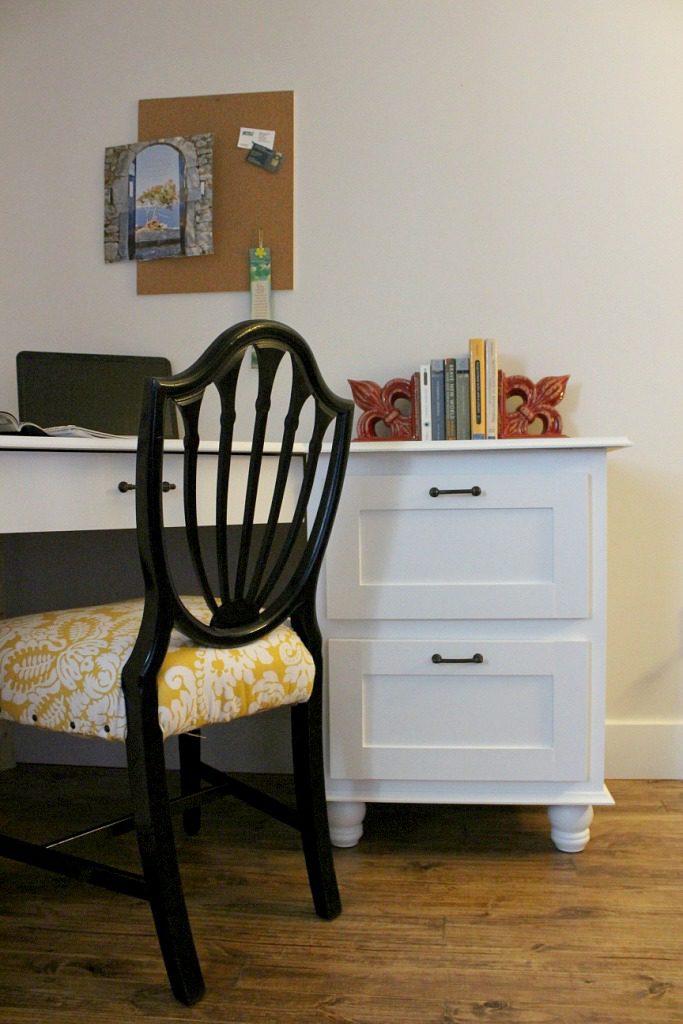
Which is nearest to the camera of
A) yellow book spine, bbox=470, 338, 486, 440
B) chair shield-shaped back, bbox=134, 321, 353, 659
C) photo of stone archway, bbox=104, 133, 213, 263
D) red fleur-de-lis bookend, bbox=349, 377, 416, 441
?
chair shield-shaped back, bbox=134, 321, 353, 659

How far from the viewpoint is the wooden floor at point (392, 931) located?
127 cm

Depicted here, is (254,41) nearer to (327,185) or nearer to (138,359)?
(327,185)

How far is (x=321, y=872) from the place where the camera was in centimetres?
151

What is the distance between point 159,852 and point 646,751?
4.55ft

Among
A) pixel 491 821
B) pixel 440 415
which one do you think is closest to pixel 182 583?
pixel 440 415

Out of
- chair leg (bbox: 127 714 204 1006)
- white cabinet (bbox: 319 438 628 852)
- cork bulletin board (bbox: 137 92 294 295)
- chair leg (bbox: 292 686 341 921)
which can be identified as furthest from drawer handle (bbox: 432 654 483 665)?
cork bulletin board (bbox: 137 92 294 295)

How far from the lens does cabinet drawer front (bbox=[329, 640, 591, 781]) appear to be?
68.5 inches

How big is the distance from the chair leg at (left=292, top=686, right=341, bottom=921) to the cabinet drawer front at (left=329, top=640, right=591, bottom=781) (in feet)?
0.73

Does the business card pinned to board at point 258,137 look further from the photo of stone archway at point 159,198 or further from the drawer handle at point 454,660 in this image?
the drawer handle at point 454,660

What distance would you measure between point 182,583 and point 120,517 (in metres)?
0.85

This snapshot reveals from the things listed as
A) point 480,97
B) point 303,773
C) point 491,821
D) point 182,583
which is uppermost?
point 480,97

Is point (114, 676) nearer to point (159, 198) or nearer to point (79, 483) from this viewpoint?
point (79, 483)

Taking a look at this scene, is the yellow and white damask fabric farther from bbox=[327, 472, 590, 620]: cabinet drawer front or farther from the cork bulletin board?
the cork bulletin board

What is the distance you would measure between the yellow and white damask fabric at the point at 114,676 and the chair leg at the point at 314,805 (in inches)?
3.1
